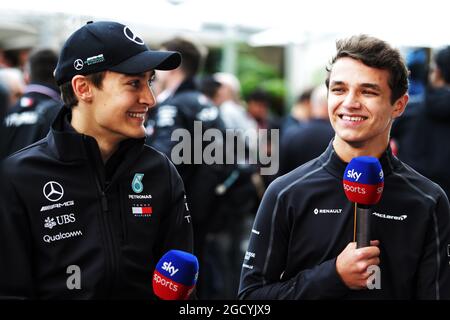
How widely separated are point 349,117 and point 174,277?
0.80 meters

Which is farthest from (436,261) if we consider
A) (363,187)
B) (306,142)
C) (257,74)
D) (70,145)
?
(257,74)

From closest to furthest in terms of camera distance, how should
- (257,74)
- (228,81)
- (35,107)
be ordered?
(35,107), (228,81), (257,74)

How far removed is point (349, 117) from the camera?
2414 mm

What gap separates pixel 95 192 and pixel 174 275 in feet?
1.49

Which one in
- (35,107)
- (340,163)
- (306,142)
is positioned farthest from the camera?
Result: (306,142)

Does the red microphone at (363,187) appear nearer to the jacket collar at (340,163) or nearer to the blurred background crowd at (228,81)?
the jacket collar at (340,163)

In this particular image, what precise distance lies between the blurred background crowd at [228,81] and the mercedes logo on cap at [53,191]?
0.26m

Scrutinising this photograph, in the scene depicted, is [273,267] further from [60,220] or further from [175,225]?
[60,220]

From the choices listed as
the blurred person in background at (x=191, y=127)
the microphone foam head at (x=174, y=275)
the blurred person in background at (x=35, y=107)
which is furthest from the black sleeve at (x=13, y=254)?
the blurred person in background at (x=191, y=127)

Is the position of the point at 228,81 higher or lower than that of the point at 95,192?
lower

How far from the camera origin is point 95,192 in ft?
7.82

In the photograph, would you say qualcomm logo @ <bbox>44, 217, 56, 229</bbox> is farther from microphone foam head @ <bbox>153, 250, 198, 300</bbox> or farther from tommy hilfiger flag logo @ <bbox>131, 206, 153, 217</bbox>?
microphone foam head @ <bbox>153, 250, 198, 300</bbox>

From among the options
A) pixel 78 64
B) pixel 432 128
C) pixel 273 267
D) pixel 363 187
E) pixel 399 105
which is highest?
pixel 78 64
